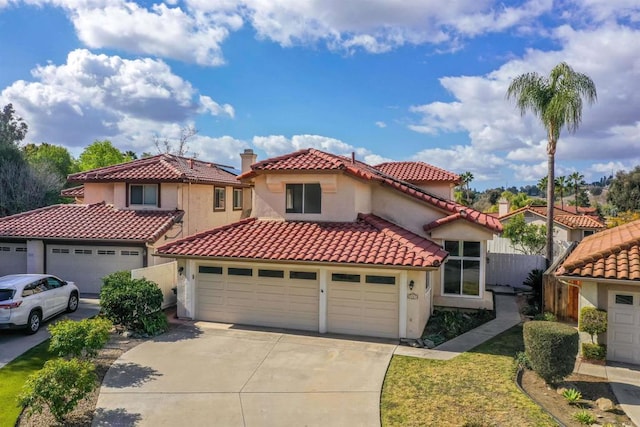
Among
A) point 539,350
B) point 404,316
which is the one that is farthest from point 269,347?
point 539,350

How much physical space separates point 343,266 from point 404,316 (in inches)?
96.4

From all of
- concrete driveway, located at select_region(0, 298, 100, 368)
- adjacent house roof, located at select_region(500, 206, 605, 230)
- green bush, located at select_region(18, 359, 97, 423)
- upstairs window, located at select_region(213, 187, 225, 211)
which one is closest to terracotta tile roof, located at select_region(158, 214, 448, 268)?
concrete driveway, located at select_region(0, 298, 100, 368)

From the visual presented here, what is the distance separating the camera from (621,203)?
54469mm

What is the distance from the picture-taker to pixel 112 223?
19.0m

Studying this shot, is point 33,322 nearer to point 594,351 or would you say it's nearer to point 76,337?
point 76,337

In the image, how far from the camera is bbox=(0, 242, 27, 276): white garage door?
19.4m

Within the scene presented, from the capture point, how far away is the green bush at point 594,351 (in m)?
11.3

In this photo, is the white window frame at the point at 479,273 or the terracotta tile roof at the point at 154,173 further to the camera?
the terracotta tile roof at the point at 154,173

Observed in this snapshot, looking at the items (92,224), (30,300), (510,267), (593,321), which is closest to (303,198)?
(30,300)

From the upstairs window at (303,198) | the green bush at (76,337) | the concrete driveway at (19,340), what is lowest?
the concrete driveway at (19,340)

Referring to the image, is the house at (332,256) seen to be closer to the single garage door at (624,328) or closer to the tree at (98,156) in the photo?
the single garage door at (624,328)

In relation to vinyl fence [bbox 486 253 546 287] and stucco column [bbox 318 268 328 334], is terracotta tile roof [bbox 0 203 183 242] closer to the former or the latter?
stucco column [bbox 318 268 328 334]

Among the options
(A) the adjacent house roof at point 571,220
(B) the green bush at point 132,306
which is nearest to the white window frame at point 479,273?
(B) the green bush at point 132,306

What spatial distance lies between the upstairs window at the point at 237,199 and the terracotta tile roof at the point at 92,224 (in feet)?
21.4
